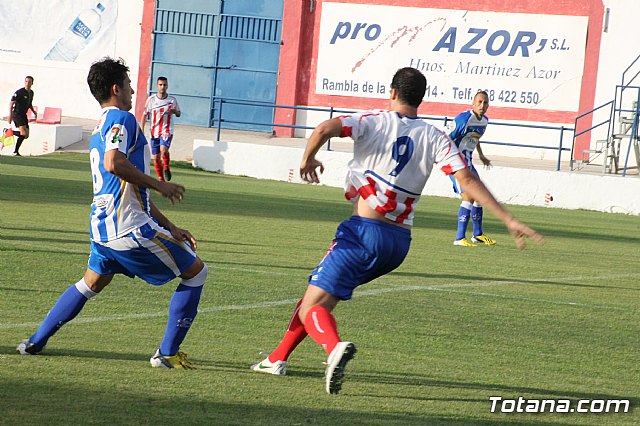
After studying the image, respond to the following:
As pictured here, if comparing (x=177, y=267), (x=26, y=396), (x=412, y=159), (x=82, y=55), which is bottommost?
(x=26, y=396)

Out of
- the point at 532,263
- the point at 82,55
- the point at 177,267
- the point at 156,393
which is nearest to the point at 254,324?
the point at 177,267

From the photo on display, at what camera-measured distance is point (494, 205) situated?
595 cm

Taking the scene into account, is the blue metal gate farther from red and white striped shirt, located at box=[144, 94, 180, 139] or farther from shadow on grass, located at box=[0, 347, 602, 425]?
shadow on grass, located at box=[0, 347, 602, 425]

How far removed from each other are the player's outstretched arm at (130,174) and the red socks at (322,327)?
0.99 meters

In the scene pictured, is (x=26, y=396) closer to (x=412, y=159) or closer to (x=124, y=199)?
(x=124, y=199)

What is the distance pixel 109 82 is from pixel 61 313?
1.40m

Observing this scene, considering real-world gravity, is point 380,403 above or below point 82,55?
below

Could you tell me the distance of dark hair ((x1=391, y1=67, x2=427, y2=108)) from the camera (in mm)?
6207

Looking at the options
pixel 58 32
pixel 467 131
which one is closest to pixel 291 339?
pixel 467 131

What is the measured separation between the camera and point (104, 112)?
641 centimetres

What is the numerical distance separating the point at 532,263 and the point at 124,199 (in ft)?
27.7

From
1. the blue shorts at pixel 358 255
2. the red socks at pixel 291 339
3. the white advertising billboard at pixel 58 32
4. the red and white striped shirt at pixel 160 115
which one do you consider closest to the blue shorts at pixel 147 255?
the red socks at pixel 291 339

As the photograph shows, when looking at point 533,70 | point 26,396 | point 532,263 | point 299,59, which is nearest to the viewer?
point 26,396

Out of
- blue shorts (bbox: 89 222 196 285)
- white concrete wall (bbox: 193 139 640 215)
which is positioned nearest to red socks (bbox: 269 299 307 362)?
blue shorts (bbox: 89 222 196 285)
